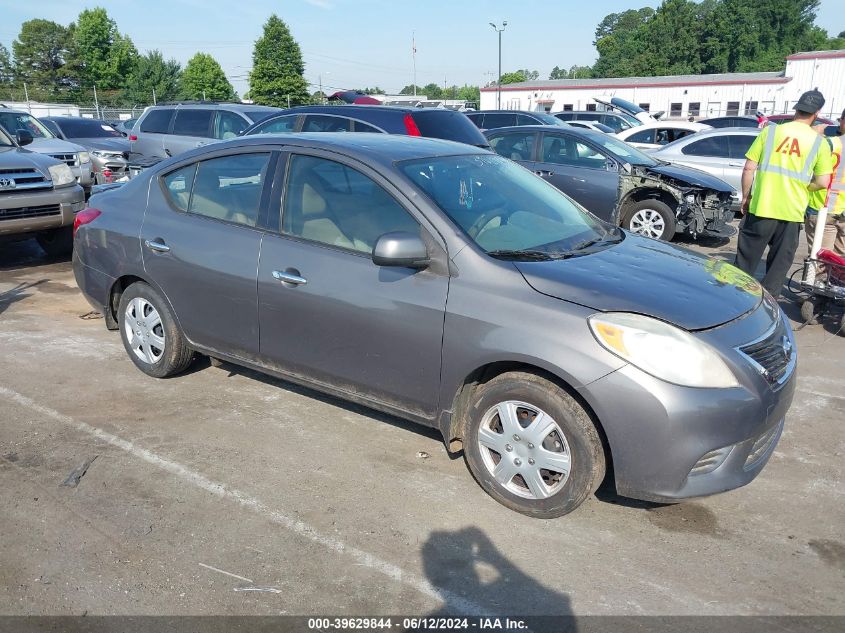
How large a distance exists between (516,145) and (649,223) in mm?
2272

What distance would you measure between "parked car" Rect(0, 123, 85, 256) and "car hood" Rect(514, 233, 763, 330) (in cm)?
697

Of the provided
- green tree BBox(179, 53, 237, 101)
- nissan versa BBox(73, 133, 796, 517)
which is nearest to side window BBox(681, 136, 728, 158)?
nissan versa BBox(73, 133, 796, 517)

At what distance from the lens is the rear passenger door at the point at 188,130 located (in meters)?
12.6

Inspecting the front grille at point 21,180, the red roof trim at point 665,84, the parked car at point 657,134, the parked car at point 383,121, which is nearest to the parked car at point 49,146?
the front grille at point 21,180

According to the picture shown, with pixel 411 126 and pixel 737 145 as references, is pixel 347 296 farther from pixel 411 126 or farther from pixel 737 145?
pixel 737 145

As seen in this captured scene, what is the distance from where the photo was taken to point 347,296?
382 centimetres

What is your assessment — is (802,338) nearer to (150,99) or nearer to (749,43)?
(150,99)

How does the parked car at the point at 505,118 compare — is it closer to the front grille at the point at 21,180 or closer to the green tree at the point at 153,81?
the front grille at the point at 21,180

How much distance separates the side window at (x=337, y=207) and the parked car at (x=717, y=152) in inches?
380

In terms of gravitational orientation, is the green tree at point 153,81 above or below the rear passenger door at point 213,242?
Answer: above

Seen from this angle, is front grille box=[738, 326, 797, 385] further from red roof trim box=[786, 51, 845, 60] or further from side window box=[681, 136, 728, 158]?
red roof trim box=[786, 51, 845, 60]

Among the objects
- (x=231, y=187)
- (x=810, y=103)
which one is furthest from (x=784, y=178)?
(x=231, y=187)

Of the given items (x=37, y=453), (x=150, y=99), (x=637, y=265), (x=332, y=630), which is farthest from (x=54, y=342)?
(x=150, y=99)

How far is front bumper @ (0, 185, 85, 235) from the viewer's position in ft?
26.5
